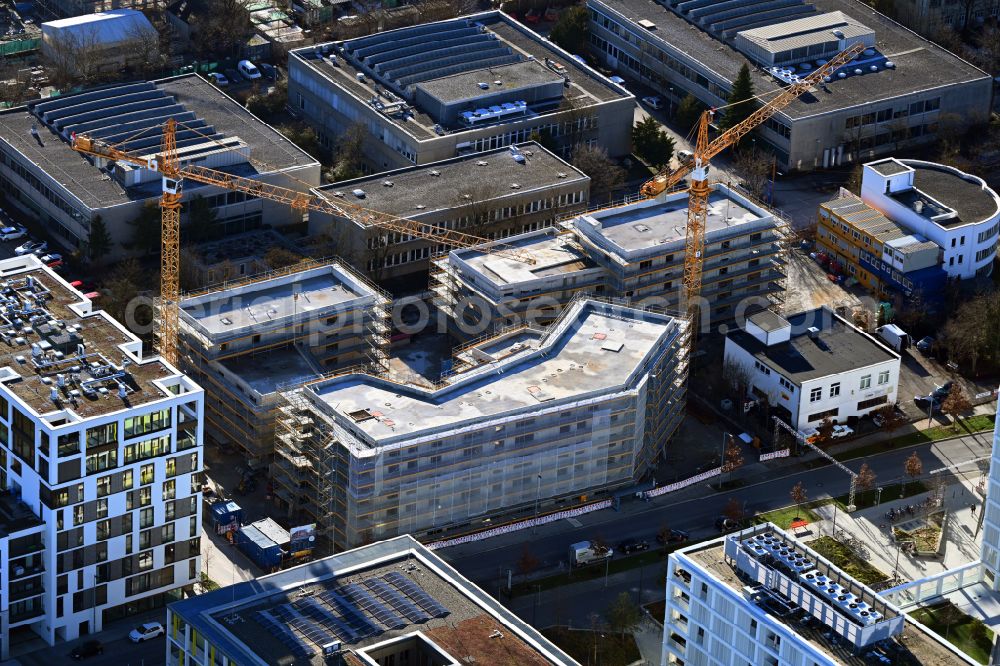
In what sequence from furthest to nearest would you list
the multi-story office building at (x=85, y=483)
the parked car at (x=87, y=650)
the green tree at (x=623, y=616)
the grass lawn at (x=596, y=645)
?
the grass lawn at (x=596, y=645)
the green tree at (x=623, y=616)
the parked car at (x=87, y=650)
the multi-story office building at (x=85, y=483)

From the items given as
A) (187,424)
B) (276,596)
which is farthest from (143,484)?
(276,596)

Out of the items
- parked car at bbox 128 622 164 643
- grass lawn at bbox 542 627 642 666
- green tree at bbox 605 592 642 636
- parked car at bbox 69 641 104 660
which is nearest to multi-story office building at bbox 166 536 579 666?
parked car at bbox 128 622 164 643

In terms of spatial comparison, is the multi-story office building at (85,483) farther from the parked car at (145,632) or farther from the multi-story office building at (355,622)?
the multi-story office building at (355,622)

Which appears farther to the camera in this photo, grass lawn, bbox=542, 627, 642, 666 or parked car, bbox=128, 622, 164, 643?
parked car, bbox=128, 622, 164, 643

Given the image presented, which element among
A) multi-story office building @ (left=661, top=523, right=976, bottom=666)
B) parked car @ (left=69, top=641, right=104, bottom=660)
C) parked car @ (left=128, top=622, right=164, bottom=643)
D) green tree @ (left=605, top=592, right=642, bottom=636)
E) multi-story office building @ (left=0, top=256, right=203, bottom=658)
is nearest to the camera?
multi-story office building @ (left=661, top=523, right=976, bottom=666)

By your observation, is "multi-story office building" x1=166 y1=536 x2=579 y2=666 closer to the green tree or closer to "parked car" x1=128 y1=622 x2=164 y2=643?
"parked car" x1=128 y1=622 x2=164 y2=643

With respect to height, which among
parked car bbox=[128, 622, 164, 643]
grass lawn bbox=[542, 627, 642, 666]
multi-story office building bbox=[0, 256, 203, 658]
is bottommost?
parked car bbox=[128, 622, 164, 643]

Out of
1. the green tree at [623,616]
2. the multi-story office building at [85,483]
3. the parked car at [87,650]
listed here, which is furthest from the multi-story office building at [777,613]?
the parked car at [87,650]
